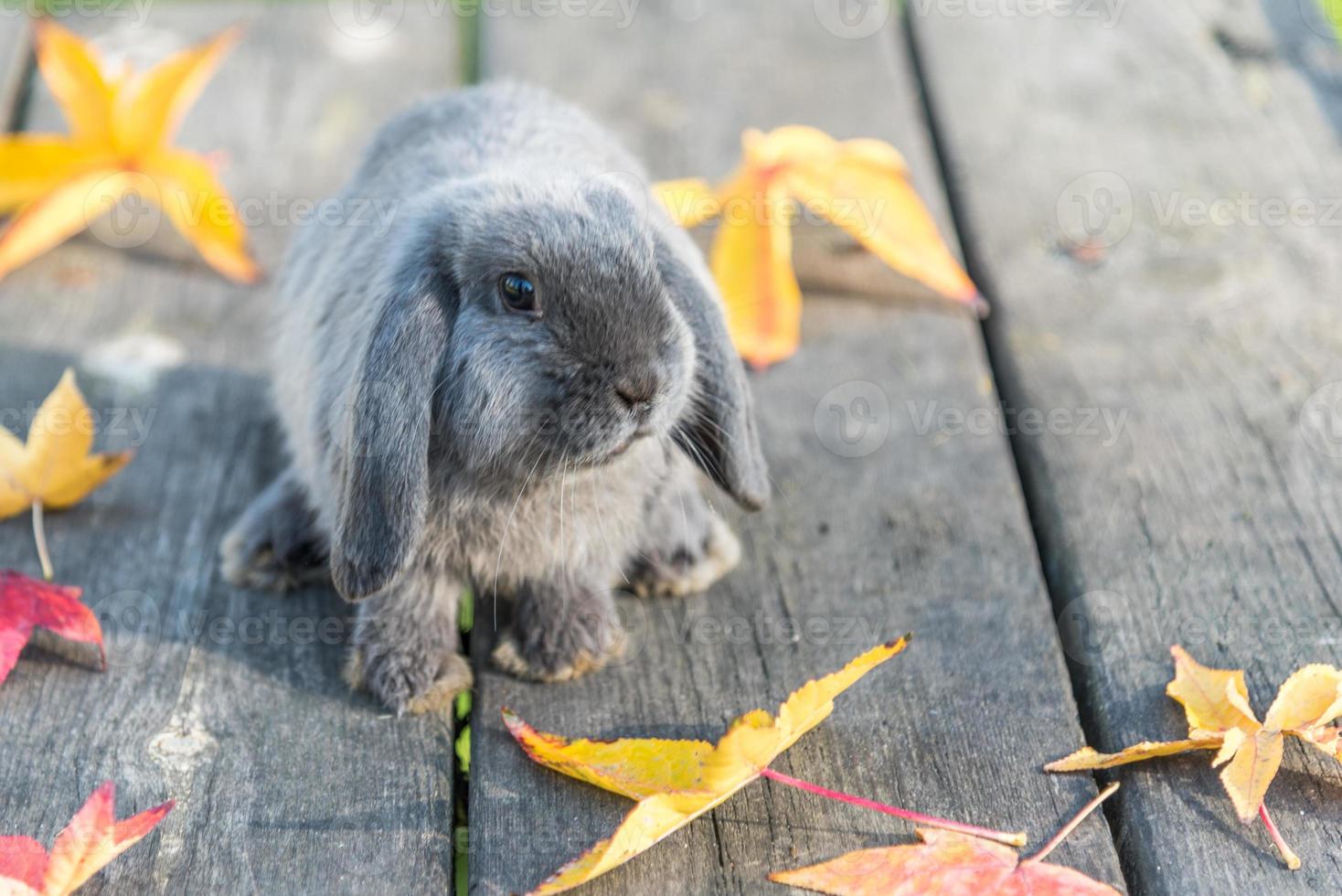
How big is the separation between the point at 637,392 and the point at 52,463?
1.29m

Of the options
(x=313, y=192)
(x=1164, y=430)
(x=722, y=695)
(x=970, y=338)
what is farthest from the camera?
(x=313, y=192)

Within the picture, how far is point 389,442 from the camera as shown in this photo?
229cm

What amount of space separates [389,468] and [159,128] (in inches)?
64.5

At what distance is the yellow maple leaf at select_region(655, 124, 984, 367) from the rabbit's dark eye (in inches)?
41.1

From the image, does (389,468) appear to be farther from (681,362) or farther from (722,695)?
(722,695)

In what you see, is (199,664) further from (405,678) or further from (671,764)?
(671,764)

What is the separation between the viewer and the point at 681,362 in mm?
2336

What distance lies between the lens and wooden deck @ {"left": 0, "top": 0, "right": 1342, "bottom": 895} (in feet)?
7.61

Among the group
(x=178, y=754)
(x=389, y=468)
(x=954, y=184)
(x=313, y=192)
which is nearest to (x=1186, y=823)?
(x=389, y=468)
